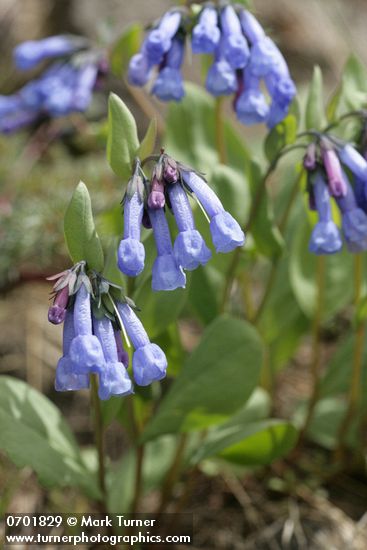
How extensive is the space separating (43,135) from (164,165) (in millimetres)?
2107

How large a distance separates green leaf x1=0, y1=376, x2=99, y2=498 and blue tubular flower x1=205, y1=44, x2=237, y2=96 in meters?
0.76

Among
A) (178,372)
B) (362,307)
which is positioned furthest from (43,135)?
(362,307)

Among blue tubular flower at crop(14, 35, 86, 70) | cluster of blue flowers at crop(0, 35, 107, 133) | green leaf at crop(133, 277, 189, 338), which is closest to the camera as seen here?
green leaf at crop(133, 277, 189, 338)

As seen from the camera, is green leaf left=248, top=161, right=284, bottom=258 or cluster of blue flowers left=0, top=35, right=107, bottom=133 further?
cluster of blue flowers left=0, top=35, right=107, bottom=133

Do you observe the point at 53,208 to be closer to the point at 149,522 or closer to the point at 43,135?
the point at 43,135

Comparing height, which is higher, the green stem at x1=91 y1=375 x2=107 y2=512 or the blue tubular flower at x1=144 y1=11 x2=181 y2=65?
the blue tubular flower at x1=144 y1=11 x2=181 y2=65

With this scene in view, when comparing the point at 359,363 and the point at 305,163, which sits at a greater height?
the point at 305,163

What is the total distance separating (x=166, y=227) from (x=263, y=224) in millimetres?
432

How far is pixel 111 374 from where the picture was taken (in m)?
1.17

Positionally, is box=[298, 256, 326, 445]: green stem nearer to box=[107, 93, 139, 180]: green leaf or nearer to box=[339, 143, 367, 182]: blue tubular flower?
box=[339, 143, 367, 182]: blue tubular flower

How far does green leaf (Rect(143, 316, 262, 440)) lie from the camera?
158 centimetres

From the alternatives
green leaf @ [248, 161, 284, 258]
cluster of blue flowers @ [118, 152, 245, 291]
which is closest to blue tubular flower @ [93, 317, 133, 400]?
cluster of blue flowers @ [118, 152, 245, 291]

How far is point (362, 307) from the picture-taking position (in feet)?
5.39

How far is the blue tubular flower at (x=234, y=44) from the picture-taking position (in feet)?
5.01
